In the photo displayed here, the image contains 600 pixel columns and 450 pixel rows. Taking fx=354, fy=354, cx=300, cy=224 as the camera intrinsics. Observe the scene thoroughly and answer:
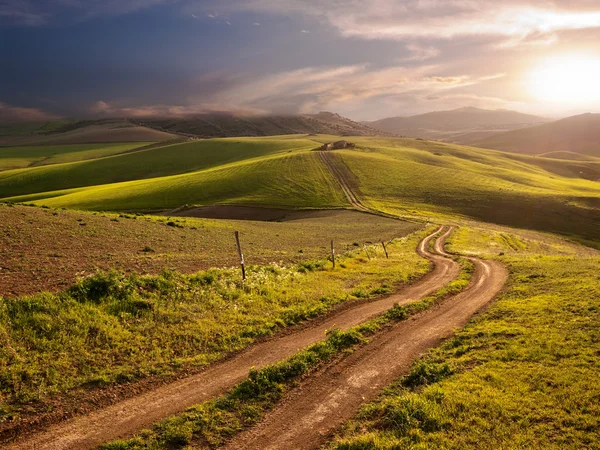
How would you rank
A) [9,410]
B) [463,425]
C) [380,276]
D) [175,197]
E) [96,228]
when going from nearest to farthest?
[463,425] → [9,410] → [380,276] → [96,228] → [175,197]

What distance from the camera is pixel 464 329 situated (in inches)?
680

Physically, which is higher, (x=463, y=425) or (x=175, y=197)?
(x=175, y=197)

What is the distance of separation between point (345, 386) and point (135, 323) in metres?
9.84

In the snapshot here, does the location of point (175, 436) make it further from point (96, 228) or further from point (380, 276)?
point (96, 228)

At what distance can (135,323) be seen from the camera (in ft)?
52.9

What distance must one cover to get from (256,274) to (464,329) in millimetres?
13820

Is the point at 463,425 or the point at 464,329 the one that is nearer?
the point at 463,425

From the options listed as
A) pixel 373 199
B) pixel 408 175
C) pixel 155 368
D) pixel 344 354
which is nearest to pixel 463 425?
pixel 344 354

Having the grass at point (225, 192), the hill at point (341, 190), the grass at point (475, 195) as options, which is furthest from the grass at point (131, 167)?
the grass at point (475, 195)

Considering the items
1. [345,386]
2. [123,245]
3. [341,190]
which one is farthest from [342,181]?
[345,386]

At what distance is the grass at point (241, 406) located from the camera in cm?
990

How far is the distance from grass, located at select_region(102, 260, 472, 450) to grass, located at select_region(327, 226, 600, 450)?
2848mm

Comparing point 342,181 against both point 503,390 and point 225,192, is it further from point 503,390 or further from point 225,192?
point 503,390

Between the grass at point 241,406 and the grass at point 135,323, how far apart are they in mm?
2755
